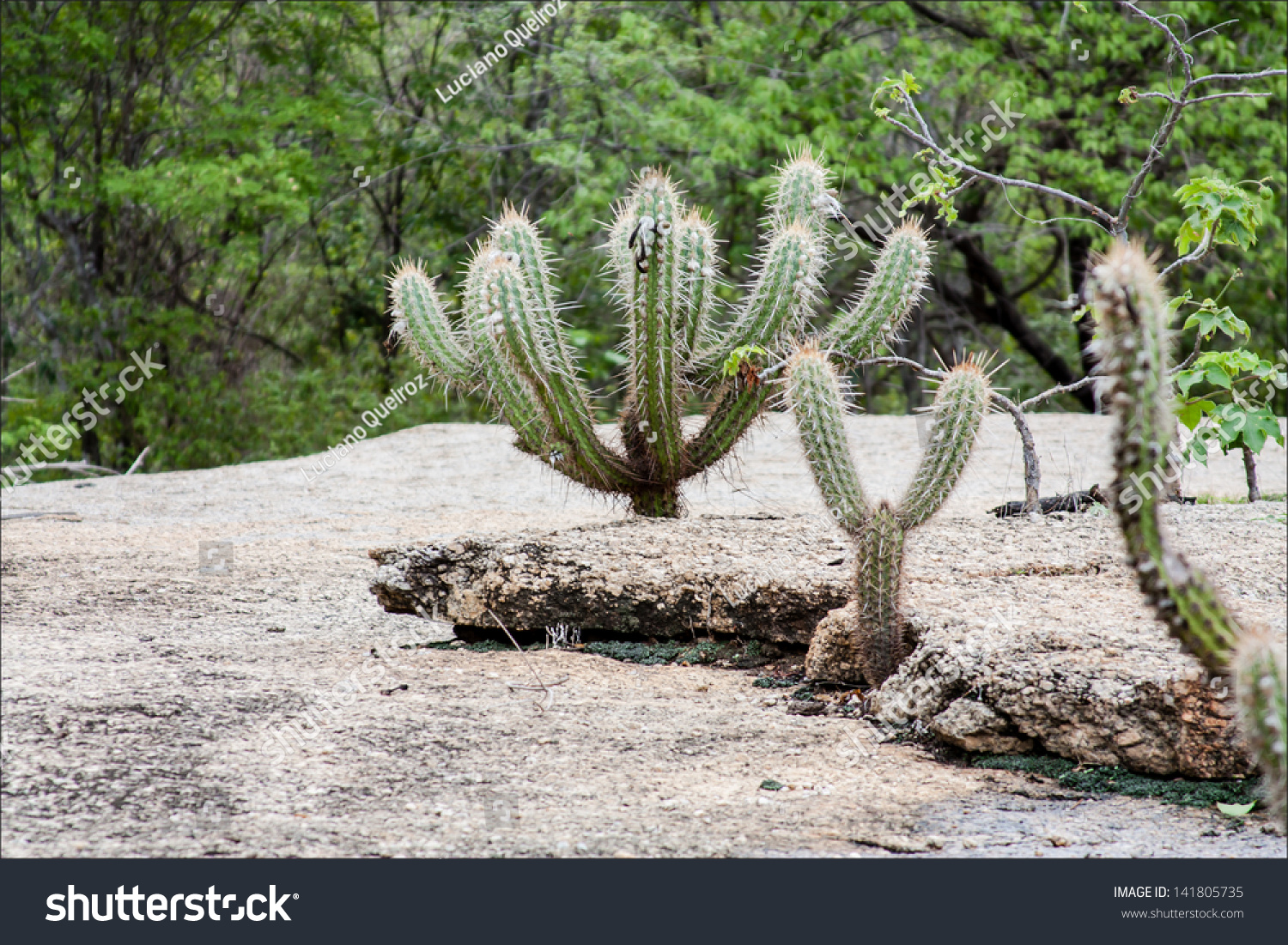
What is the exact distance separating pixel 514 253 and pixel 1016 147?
20.7 feet

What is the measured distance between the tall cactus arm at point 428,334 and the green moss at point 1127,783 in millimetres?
2380

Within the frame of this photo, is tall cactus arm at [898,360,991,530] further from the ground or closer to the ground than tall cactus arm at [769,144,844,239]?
closer to the ground

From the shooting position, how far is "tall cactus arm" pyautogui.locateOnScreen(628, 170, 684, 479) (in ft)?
12.1

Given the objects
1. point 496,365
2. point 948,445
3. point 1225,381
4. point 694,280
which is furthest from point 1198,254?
point 496,365

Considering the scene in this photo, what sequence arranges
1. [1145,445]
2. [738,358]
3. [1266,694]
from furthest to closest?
[738,358], [1145,445], [1266,694]

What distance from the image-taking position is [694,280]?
385 centimetres

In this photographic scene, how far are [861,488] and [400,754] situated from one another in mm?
1317

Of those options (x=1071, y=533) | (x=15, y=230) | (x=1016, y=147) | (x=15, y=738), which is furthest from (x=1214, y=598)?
(x=15, y=230)

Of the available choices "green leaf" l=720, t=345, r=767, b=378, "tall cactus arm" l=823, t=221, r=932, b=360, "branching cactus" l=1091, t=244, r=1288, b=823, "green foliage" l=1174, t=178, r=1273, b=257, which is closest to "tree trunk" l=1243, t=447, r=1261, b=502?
"green foliage" l=1174, t=178, r=1273, b=257

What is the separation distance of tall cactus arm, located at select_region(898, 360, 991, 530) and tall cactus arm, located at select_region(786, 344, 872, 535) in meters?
0.13

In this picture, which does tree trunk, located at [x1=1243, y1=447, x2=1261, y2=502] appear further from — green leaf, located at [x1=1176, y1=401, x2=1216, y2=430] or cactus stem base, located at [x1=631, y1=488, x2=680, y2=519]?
cactus stem base, located at [x1=631, y1=488, x2=680, y2=519]
